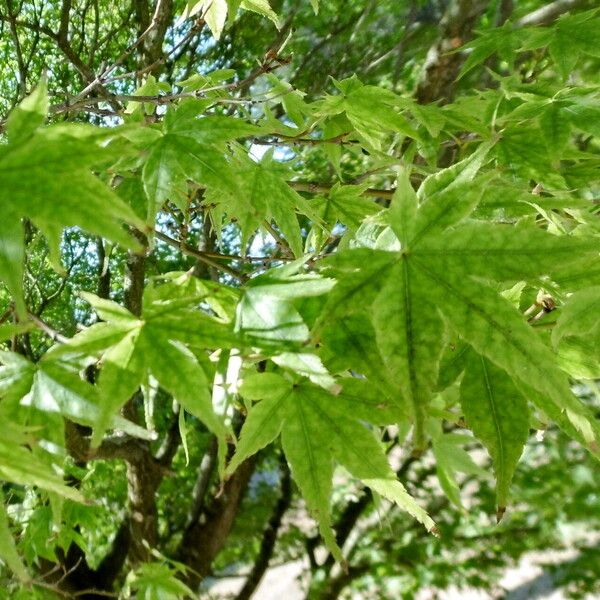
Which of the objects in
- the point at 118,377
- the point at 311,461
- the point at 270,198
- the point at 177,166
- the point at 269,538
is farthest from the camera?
the point at 269,538

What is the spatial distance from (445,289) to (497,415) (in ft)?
0.55

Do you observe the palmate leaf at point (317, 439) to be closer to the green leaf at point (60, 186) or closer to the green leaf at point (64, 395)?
the green leaf at point (64, 395)

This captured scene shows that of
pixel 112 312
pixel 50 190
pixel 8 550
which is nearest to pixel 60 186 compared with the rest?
pixel 50 190

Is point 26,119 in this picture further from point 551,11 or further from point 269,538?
point 269,538

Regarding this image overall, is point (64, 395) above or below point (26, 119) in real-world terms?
below

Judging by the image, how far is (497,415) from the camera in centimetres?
Result: 74

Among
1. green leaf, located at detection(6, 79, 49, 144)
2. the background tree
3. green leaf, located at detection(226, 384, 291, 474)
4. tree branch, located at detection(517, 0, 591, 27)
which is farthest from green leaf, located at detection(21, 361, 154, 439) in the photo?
tree branch, located at detection(517, 0, 591, 27)

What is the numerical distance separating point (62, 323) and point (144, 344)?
3339 millimetres

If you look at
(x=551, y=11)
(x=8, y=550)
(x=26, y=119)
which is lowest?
(x=8, y=550)

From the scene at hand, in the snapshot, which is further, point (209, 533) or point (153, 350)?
point (209, 533)

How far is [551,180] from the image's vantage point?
3.81 feet

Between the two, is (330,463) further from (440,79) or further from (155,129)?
(440,79)

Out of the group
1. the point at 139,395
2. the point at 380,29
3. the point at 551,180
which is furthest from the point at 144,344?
the point at 380,29

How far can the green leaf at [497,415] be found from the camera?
711mm
